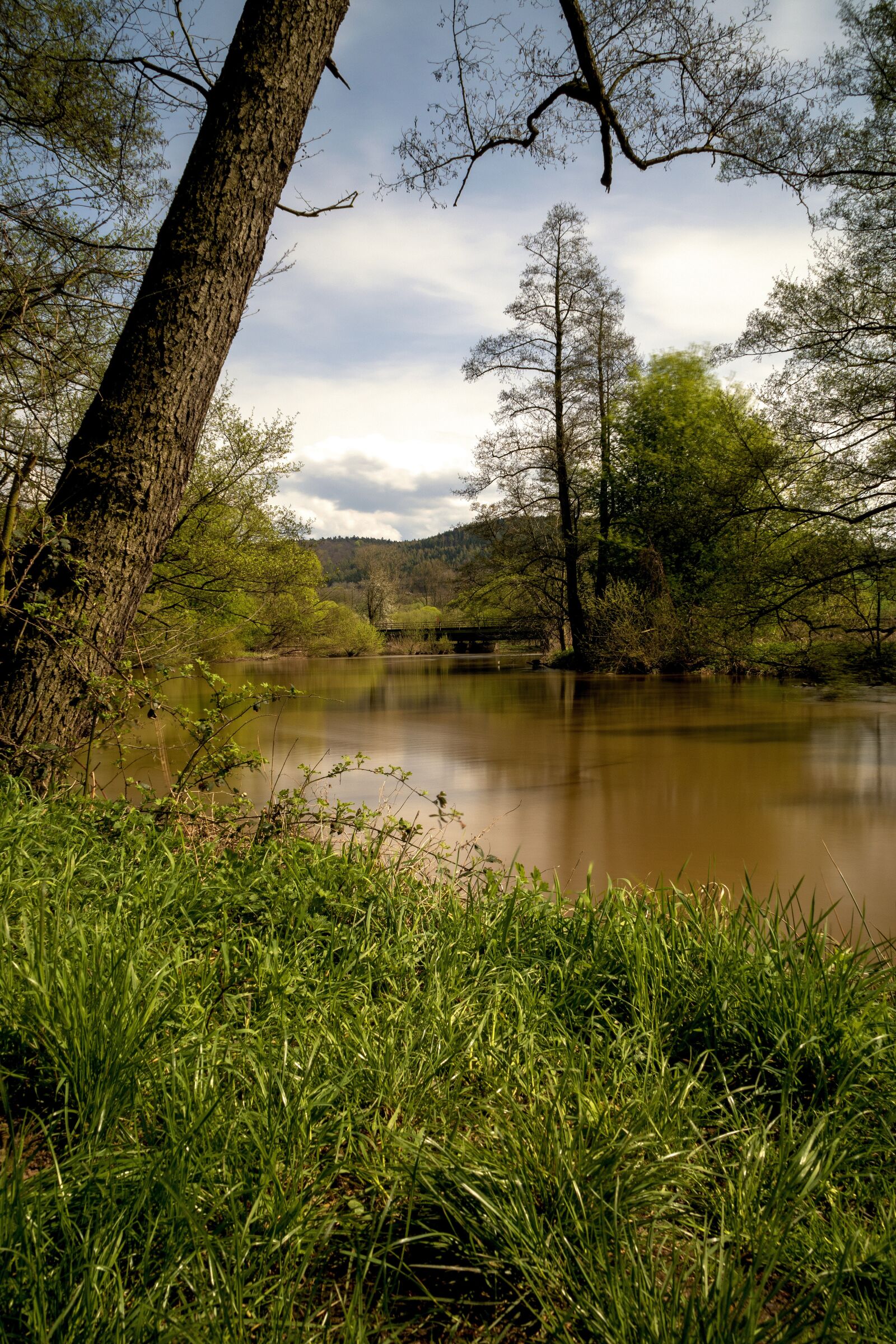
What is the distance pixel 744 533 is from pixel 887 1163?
12.8 m

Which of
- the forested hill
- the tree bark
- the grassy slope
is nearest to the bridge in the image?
the tree bark

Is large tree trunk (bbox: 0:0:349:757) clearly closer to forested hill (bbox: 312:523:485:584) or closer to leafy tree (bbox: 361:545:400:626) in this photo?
leafy tree (bbox: 361:545:400:626)

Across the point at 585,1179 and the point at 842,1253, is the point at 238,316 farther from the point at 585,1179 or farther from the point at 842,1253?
the point at 842,1253

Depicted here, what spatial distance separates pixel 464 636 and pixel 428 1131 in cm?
4370

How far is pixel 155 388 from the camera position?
137 inches

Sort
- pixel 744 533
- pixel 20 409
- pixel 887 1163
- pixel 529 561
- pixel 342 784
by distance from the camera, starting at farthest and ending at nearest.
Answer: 1. pixel 529 561
2. pixel 744 533
3. pixel 342 784
4. pixel 20 409
5. pixel 887 1163

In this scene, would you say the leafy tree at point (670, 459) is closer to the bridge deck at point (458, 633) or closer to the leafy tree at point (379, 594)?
the bridge deck at point (458, 633)

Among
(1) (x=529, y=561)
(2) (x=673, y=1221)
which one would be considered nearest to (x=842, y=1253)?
(2) (x=673, y=1221)

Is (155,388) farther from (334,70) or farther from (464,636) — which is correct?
(464,636)

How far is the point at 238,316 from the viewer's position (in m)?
3.63

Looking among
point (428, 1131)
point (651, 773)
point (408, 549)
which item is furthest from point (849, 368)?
point (408, 549)

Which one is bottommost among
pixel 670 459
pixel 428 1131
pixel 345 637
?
pixel 428 1131

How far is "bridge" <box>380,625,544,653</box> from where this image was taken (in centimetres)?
3872

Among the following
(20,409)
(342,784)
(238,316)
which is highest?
(238,316)
